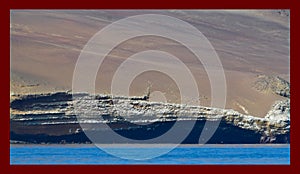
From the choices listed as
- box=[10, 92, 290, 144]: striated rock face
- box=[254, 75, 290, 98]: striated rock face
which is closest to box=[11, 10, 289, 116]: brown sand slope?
box=[254, 75, 290, 98]: striated rock face

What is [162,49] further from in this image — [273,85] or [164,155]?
[164,155]

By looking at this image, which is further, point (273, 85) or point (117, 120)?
point (273, 85)

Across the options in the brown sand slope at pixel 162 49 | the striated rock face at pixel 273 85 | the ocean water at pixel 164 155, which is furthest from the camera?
the striated rock face at pixel 273 85

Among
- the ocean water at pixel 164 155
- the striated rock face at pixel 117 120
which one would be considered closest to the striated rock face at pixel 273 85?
the striated rock face at pixel 117 120

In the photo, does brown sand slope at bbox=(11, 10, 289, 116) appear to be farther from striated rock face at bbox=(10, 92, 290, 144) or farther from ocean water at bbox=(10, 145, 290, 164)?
ocean water at bbox=(10, 145, 290, 164)

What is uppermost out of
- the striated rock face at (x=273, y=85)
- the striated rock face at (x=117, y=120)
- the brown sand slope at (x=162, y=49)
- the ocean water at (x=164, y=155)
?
the brown sand slope at (x=162, y=49)

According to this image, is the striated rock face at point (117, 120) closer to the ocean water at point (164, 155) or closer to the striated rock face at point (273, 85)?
the ocean water at point (164, 155)

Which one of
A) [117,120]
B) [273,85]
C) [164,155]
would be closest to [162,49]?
[273,85]
